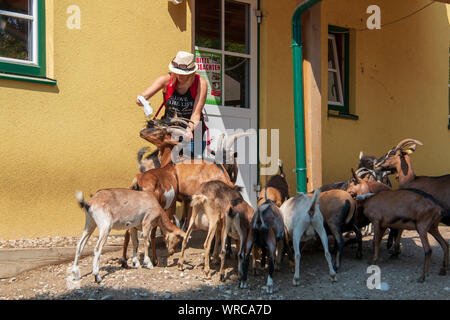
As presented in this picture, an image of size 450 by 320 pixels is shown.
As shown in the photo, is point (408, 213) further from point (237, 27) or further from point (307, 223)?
point (237, 27)

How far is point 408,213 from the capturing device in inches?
237

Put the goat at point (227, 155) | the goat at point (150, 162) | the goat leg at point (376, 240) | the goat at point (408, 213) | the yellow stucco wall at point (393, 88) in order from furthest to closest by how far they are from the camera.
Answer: the yellow stucco wall at point (393, 88) → the goat at point (150, 162) → the goat at point (227, 155) → the goat leg at point (376, 240) → the goat at point (408, 213)

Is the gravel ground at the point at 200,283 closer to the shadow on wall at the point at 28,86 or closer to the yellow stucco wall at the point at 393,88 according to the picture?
the shadow on wall at the point at 28,86

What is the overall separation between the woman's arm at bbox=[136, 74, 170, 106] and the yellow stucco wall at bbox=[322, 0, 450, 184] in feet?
12.0

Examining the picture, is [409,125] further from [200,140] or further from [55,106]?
[55,106]

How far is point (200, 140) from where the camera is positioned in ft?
23.8

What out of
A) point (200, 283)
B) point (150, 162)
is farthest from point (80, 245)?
point (150, 162)

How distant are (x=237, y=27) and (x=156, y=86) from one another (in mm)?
2502

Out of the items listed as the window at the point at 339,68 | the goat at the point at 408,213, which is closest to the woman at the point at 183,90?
the goat at the point at 408,213

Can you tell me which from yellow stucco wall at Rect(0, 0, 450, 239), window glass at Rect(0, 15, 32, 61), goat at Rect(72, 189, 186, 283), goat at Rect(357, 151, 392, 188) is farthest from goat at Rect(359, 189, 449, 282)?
window glass at Rect(0, 15, 32, 61)

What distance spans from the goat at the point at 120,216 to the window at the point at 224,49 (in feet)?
9.73

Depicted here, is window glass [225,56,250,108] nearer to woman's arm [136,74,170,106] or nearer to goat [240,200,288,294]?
woman's arm [136,74,170,106]

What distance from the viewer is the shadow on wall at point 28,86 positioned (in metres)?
6.51

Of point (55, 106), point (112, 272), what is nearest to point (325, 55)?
point (55, 106)
